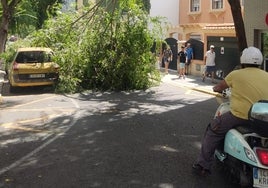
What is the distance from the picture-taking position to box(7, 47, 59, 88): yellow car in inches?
655

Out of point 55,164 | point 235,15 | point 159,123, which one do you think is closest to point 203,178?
point 55,164

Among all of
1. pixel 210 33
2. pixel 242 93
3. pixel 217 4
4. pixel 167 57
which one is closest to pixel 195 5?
pixel 217 4

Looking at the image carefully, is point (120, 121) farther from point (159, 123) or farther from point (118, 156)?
point (118, 156)

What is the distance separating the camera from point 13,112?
1237 centimetres

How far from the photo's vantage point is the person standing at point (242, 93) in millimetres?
5566

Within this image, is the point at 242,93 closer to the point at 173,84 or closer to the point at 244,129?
the point at 244,129

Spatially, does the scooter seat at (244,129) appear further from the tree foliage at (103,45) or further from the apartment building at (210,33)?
the apartment building at (210,33)

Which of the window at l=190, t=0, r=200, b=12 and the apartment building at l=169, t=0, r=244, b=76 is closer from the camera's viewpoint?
the apartment building at l=169, t=0, r=244, b=76

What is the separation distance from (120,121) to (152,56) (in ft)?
28.3

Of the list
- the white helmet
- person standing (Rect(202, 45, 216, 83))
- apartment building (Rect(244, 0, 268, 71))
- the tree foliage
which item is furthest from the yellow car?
the white helmet

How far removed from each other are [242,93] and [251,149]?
79cm

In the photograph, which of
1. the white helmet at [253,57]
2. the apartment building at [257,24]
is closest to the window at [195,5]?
the apartment building at [257,24]

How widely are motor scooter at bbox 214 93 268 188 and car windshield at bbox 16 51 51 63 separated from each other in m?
12.5

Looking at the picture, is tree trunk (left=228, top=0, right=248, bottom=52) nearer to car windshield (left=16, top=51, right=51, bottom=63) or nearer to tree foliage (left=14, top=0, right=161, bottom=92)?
tree foliage (left=14, top=0, right=161, bottom=92)
